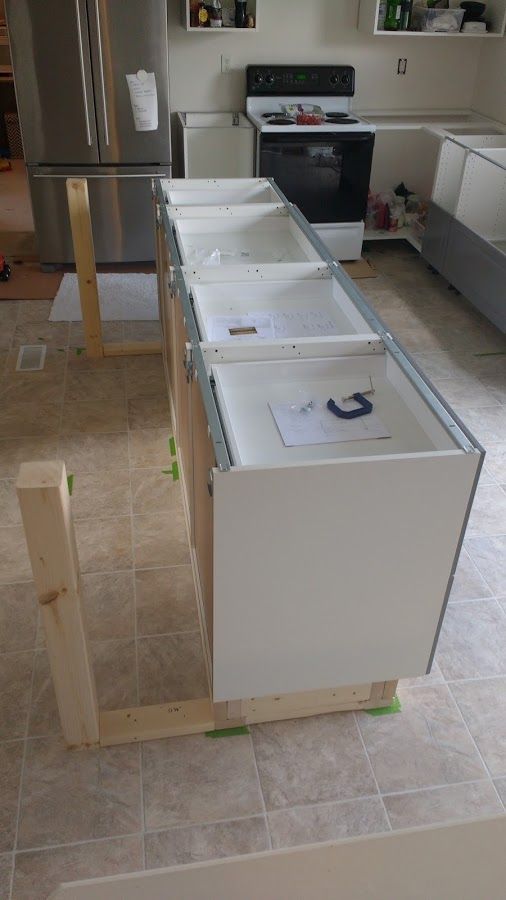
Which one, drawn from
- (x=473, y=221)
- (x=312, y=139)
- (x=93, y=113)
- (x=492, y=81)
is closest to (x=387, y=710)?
(x=473, y=221)

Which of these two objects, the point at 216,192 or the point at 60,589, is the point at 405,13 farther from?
the point at 60,589

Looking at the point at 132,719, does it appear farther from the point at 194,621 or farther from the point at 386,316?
the point at 386,316

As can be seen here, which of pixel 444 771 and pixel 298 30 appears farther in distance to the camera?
pixel 298 30

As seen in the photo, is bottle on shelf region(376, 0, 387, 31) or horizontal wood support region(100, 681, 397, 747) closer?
horizontal wood support region(100, 681, 397, 747)

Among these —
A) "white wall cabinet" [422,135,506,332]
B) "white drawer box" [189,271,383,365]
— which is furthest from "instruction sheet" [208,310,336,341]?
"white wall cabinet" [422,135,506,332]

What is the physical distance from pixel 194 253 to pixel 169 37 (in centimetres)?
262

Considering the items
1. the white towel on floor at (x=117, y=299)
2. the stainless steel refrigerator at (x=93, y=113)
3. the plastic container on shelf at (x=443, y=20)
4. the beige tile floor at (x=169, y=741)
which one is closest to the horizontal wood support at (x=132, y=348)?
the white towel on floor at (x=117, y=299)

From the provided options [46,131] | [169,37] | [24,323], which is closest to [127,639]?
[24,323]

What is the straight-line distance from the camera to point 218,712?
6.45 feet

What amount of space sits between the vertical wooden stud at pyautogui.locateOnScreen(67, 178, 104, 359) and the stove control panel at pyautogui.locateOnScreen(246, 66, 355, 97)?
171 centimetres

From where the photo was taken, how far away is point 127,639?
2.27 meters

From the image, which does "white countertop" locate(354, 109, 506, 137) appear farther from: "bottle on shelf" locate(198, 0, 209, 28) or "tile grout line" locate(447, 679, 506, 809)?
"tile grout line" locate(447, 679, 506, 809)

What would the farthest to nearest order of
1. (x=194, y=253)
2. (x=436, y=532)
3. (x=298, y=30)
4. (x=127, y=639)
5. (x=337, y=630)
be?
(x=298, y=30), (x=194, y=253), (x=127, y=639), (x=337, y=630), (x=436, y=532)

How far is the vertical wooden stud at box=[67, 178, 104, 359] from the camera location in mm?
3311
